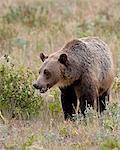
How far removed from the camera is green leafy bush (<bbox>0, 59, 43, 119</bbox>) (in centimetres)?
920

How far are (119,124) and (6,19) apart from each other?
9283 mm

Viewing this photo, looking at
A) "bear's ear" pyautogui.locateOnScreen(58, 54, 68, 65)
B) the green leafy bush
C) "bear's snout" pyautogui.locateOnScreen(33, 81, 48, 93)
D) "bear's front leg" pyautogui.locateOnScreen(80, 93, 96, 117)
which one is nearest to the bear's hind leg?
"bear's front leg" pyautogui.locateOnScreen(80, 93, 96, 117)

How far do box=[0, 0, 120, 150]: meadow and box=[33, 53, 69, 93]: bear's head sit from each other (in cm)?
55

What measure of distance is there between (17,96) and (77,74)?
120cm

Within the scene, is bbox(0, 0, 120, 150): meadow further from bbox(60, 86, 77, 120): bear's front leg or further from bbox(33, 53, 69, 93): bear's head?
bbox(33, 53, 69, 93): bear's head

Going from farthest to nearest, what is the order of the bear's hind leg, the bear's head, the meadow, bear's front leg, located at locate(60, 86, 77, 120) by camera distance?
the bear's hind leg, bear's front leg, located at locate(60, 86, 77, 120), the bear's head, the meadow

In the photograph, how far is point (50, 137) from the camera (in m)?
7.19

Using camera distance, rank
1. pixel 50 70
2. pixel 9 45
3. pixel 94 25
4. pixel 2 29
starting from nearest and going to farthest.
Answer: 1. pixel 50 70
2. pixel 9 45
3. pixel 2 29
4. pixel 94 25

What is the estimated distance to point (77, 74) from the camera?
849cm

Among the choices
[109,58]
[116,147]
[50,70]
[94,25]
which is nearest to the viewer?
[116,147]

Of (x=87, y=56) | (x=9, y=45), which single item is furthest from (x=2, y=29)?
(x=87, y=56)

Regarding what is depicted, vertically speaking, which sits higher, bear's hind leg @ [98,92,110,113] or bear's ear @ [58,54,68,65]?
bear's ear @ [58,54,68,65]

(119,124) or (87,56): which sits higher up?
(87,56)

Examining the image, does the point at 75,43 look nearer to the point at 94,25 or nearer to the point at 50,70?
the point at 50,70
